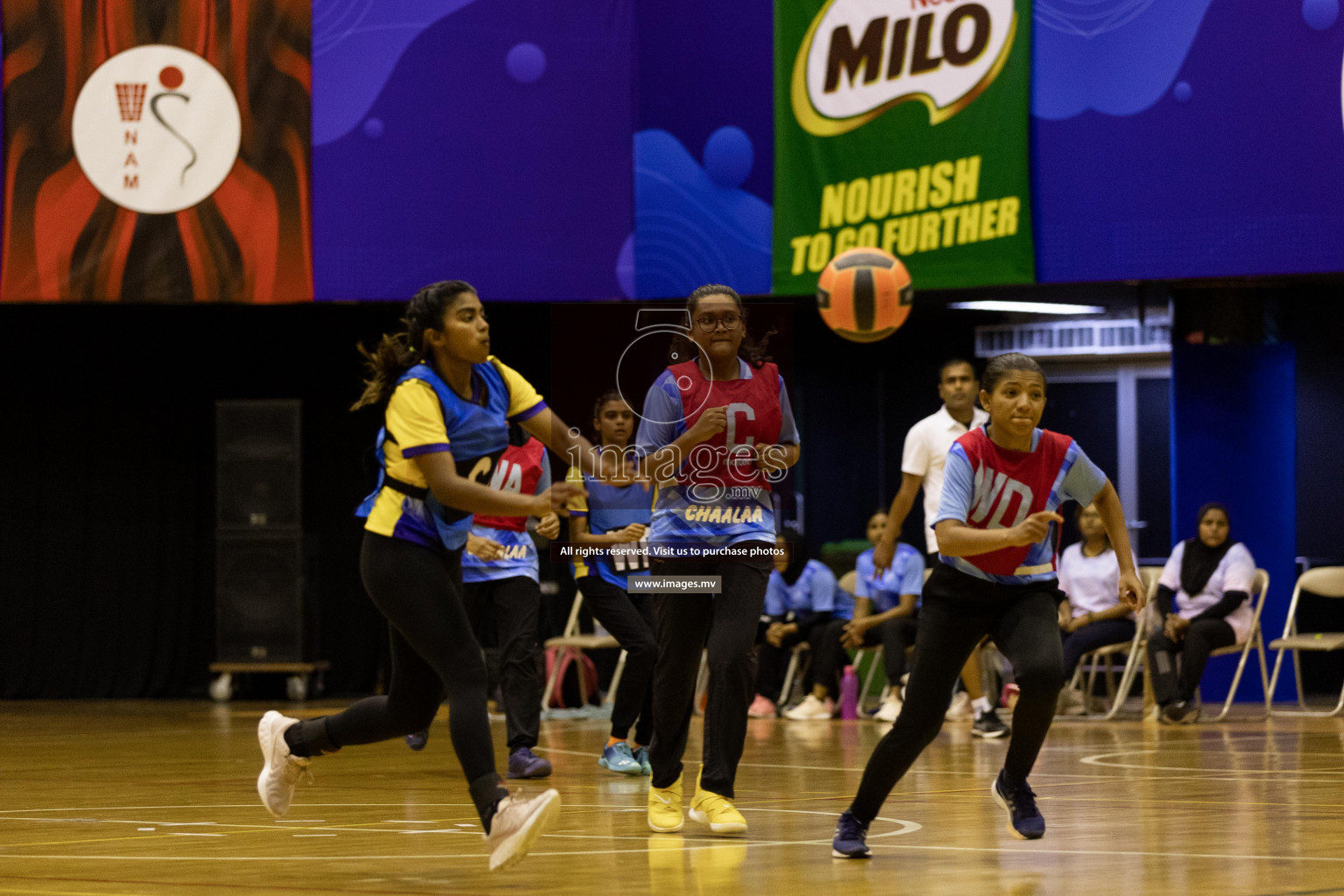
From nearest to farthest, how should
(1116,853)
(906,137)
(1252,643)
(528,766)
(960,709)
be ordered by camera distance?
(1116,853)
(528,766)
(960,709)
(1252,643)
(906,137)

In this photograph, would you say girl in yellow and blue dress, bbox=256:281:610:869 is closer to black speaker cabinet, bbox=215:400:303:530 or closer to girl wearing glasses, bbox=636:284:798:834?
girl wearing glasses, bbox=636:284:798:834

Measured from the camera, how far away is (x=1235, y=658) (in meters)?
13.1

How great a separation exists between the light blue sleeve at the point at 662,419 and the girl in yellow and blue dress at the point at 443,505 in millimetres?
699

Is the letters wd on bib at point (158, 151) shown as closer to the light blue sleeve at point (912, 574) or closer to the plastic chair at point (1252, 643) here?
the light blue sleeve at point (912, 574)

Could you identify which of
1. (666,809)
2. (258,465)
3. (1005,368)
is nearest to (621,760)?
(666,809)

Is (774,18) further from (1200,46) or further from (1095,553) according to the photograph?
(1095,553)

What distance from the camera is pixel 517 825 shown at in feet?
14.5

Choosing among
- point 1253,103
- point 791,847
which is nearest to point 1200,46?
point 1253,103

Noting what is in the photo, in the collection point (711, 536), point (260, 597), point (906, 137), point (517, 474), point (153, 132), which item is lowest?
point (260, 597)

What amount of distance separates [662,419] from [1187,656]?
6.97 meters

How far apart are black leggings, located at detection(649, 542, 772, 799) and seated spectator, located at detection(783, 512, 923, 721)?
639 cm

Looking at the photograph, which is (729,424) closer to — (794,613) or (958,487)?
(958,487)

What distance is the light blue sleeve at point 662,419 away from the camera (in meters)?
5.79

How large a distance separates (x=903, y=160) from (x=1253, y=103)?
2.50 m
